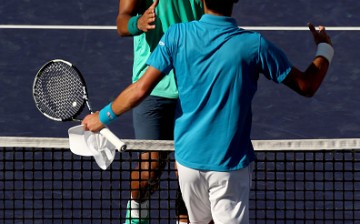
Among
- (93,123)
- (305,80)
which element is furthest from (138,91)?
(305,80)

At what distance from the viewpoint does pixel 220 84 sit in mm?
6566

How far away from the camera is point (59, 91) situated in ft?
25.3

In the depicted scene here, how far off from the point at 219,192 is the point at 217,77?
622 millimetres

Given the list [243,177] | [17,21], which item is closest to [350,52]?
[17,21]

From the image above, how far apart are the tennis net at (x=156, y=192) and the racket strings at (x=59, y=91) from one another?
0.80ft


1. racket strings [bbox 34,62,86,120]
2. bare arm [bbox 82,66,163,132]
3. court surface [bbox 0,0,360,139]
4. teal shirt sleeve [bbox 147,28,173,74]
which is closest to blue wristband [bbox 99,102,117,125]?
bare arm [bbox 82,66,163,132]

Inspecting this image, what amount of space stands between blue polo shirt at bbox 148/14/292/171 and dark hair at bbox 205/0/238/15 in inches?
1.7

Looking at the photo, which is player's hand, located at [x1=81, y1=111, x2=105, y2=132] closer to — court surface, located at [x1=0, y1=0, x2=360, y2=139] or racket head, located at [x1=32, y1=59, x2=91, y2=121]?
racket head, located at [x1=32, y1=59, x2=91, y2=121]

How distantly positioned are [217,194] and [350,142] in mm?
1081

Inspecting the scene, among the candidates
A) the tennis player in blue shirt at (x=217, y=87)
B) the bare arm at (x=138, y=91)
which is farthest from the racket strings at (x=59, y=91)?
the tennis player in blue shirt at (x=217, y=87)

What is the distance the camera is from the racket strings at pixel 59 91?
757cm

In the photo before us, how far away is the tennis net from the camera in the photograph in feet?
24.5

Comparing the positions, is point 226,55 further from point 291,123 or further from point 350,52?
point 350,52

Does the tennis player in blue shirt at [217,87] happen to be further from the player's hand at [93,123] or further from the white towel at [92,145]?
the white towel at [92,145]
